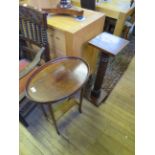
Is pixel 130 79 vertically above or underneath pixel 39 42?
underneath

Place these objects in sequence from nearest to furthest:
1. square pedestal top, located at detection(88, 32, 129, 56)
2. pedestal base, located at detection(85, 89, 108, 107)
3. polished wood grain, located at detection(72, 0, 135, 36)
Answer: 1. square pedestal top, located at detection(88, 32, 129, 56)
2. pedestal base, located at detection(85, 89, 108, 107)
3. polished wood grain, located at detection(72, 0, 135, 36)

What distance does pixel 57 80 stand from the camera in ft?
3.32

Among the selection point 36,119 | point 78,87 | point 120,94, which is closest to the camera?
point 78,87

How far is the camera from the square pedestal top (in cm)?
111

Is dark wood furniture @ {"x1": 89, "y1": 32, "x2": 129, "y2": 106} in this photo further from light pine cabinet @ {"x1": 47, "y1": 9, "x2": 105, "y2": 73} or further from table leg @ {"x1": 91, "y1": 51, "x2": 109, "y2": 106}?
light pine cabinet @ {"x1": 47, "y1": 9, "x2": 105, "y2": 73}

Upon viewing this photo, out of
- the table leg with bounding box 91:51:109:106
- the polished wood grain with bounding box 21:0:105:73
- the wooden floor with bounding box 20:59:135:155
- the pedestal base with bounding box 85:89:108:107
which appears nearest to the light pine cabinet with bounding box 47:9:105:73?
the polished wood grain with bounding box 21:0:105:73

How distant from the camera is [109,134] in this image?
1337 millimetres

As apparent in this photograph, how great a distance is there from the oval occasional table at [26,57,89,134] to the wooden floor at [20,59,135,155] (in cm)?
41

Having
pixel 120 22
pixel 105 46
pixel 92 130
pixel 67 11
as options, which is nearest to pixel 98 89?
pixel 92 130

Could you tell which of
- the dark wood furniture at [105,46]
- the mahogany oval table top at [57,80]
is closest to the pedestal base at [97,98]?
the dark wood furniture at [105,46]
